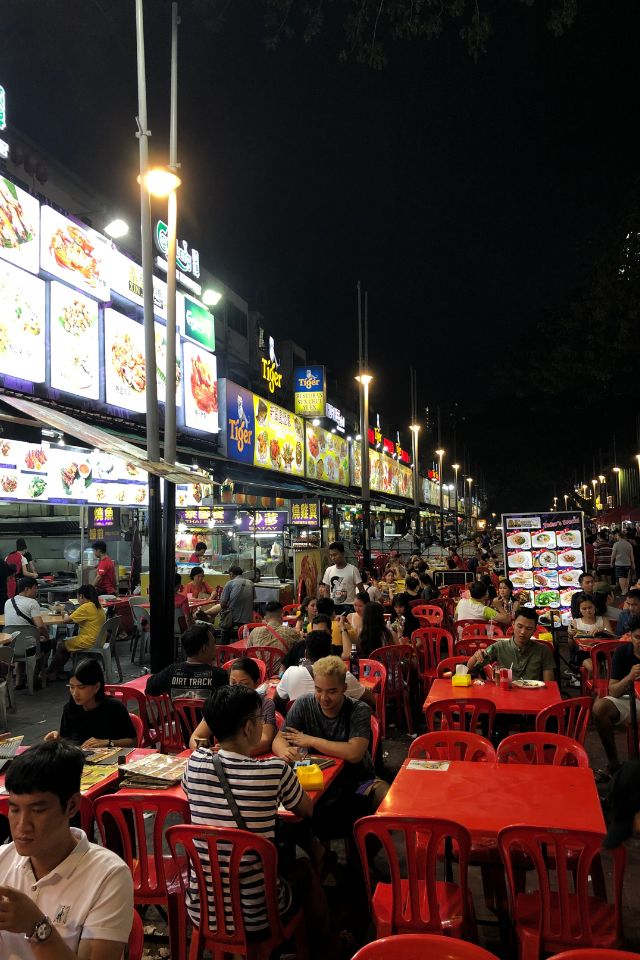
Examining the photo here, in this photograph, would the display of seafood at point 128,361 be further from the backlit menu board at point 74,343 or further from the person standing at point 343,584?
the person standing at point 343,584

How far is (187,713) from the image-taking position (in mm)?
5750

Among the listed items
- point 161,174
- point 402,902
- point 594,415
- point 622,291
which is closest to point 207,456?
point 161,174

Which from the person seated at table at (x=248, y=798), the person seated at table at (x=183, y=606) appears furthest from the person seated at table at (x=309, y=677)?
the person seated at table at (x=183, y=606)

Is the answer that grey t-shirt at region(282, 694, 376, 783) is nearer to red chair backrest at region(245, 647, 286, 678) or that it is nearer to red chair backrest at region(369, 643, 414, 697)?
red chair backrest at region(369, 643, 414, 697)

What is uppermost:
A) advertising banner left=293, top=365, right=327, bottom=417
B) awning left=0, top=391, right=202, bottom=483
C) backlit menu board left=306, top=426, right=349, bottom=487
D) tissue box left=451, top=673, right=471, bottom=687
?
advertising banner left=293, top=365, right=327, bottom=417

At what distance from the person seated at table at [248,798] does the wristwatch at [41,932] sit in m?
1.21

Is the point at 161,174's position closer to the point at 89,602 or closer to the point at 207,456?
the point at 89,602

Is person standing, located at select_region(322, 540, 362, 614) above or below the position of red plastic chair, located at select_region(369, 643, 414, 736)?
above

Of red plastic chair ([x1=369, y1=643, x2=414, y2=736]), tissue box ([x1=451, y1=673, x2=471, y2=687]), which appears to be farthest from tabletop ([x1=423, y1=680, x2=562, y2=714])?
red plastic chair ([x1=369, y1=643, x2=414, y2=736])

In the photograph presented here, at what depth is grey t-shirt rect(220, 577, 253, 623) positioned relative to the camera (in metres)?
12.5

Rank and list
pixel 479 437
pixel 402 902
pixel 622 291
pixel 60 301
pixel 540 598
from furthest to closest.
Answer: pixel 479 437 < pixel 622 291 < pixel 540 598 < pixel 60 301 < pixel 402 902

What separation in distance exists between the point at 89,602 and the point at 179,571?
22.8 ft

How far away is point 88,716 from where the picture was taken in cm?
496

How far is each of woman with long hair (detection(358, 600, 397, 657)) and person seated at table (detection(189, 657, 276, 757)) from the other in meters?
3.11
